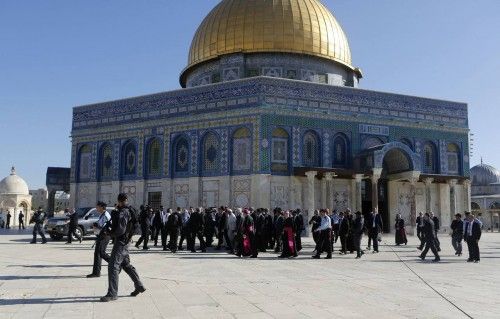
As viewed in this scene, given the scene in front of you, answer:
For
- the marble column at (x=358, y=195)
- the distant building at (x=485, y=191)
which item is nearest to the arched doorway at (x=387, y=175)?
the marble column at (x=358, y=195)

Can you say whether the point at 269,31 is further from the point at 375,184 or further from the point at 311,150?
the point at 375,184

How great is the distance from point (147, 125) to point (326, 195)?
34.5 ft

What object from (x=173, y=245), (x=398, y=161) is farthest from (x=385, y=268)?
(x=398, y=161)

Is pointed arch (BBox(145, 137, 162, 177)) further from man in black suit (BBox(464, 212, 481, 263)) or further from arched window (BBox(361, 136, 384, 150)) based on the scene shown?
man in black suit (BBox(464, 212, 481, 263))

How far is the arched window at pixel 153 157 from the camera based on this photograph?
28.5m

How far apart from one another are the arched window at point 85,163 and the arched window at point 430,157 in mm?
19304

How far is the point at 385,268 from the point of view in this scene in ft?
39.4

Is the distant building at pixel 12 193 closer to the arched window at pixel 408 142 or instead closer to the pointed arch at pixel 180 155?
the pointed arch at pixel 180 155

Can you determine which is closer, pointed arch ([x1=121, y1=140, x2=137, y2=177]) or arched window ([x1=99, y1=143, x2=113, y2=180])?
pointed arch ([x1=121, y1=140, x2=137, y2=177])

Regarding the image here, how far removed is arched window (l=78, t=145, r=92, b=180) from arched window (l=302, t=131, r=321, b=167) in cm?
1290

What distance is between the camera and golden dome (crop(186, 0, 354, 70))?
97.0 feet

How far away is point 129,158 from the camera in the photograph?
29531mm

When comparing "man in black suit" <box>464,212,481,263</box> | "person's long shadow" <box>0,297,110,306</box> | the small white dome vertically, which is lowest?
"person's long shadow" <box>0,297,110,306</box>

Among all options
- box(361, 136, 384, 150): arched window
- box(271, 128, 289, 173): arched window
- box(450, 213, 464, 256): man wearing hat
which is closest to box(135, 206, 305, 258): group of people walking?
box(450, 213, 464, 256): man wearing hat
